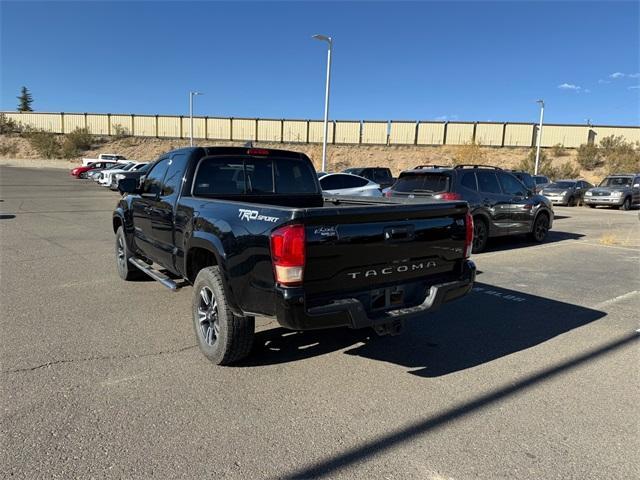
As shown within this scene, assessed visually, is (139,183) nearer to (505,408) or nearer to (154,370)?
(154,370)

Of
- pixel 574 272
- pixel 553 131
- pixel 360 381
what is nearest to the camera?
pixel 360 381

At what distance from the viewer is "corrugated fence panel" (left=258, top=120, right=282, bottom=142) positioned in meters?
62.6

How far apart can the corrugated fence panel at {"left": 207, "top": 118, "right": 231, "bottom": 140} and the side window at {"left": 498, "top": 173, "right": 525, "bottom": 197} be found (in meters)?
55.9

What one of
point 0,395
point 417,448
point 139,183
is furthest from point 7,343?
point 417,448

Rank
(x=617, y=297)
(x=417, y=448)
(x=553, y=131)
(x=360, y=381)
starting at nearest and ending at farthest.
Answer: (x=417, y=448)
(x=360, y=381)
(x=617, y=297)
(x=553, y=131)

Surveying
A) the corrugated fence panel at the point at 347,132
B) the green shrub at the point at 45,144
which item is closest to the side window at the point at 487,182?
the corrugated fence panel at the point at 347,132

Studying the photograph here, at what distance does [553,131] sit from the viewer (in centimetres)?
5591

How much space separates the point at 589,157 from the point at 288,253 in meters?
55.3

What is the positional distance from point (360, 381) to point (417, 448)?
39.1 inches

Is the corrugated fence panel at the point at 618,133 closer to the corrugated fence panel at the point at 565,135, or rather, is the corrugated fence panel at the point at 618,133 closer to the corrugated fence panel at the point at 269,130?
the corrugated fence panel at the point at 565,135

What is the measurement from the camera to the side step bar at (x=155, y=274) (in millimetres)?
4909

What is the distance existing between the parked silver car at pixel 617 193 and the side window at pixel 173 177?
79.1 ft

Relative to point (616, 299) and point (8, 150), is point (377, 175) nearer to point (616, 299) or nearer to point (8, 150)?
point (616, 299)

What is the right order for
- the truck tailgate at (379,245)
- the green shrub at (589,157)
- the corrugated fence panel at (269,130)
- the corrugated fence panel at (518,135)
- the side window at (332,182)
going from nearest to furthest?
the truck tailgate at (379,245)
the side window at (332,182)
the green shrub at (589,157)
the corrugated fence panel at (518,135)
the corrugated fence panel at (269,130)
